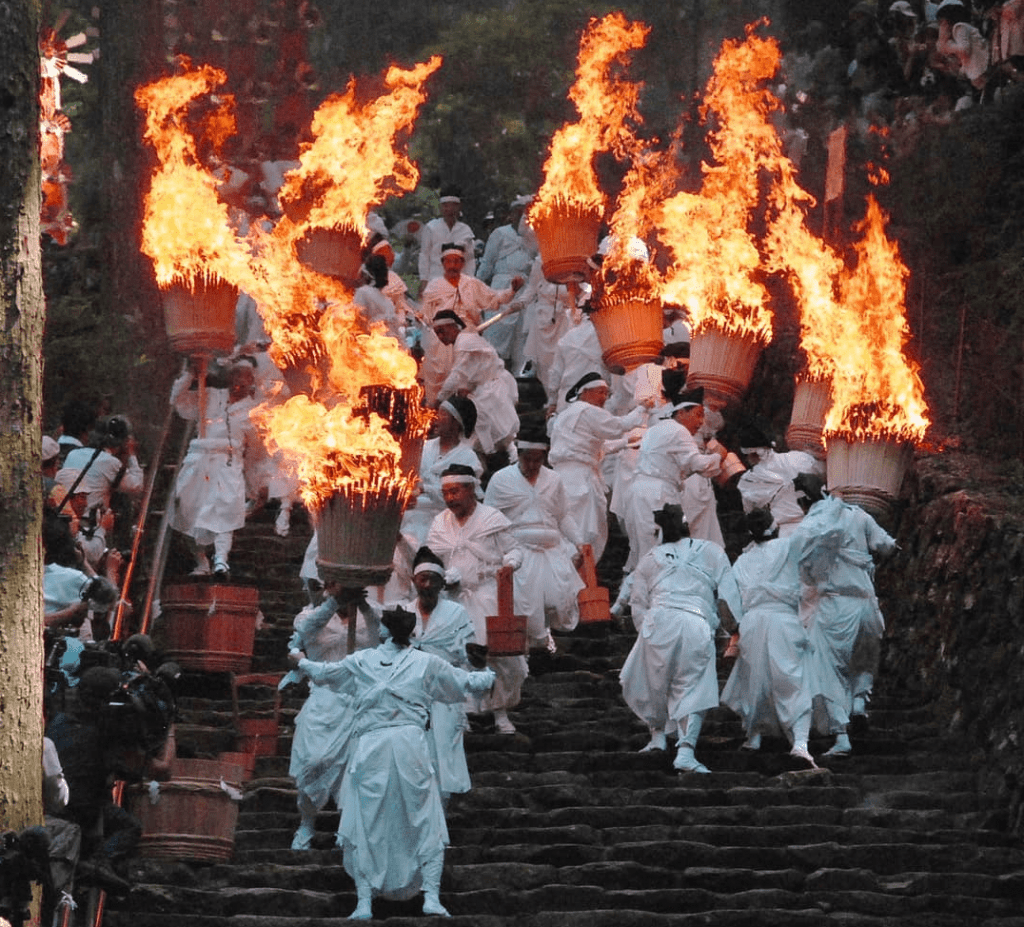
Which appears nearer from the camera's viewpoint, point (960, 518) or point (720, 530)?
point (960, 518)

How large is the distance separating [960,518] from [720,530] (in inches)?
113

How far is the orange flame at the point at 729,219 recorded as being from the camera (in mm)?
18922

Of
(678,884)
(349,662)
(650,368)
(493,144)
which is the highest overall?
(493,144)

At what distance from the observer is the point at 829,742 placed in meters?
17.3

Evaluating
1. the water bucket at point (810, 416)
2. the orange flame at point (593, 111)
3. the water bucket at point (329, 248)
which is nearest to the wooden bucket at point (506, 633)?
the water bucket at point (329, 248)

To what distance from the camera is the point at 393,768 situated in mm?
14656

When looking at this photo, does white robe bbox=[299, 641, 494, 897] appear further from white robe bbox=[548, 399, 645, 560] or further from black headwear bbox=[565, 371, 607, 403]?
black headwear bbox=[565, 371, 607, 403]

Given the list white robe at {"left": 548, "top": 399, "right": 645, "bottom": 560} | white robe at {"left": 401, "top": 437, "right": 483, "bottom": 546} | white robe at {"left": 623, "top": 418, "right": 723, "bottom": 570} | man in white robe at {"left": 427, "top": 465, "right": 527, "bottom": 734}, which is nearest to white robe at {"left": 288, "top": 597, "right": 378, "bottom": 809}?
man in white robe at {"left": 427, "top": 465, "right": 527, "bottom": 734}

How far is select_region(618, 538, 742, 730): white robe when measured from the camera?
16766 mm

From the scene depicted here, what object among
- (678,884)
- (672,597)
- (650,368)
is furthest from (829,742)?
(650,368)

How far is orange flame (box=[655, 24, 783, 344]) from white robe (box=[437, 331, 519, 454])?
194cm

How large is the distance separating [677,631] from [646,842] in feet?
6.75

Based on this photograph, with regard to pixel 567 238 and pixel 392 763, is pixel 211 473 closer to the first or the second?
pixel 567 238

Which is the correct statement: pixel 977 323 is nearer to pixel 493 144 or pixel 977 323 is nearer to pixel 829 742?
pixel 829 742
